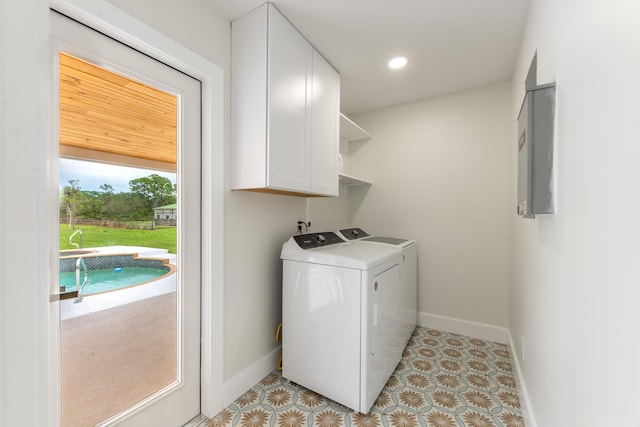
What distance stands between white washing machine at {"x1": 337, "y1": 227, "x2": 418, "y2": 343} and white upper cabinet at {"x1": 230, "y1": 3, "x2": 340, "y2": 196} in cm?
91

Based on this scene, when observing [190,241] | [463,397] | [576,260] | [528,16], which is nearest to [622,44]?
[576,260]

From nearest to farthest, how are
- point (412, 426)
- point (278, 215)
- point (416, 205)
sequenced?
1. point (412, 426)
2. point (278, 215)
3. point (416, 205)

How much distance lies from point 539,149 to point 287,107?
51.3 inches

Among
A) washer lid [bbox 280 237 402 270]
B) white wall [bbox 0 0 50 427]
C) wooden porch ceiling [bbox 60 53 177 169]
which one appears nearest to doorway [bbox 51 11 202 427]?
wooden porch ceiling [bbox 60 53 177 169]

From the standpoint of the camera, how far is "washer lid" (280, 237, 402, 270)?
166 centimetres

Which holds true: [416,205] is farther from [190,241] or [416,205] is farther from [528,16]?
[190,241]

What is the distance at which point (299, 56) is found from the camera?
5.98 ft

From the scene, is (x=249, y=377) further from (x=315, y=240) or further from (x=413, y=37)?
(x=413, y=37)

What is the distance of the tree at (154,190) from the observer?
4.56 feet

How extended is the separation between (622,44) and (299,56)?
161 centimetres

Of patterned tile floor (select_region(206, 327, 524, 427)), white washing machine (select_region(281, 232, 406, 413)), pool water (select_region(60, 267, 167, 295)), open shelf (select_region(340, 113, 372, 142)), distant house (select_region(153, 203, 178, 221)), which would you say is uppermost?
open shelf (select_region(340, 113, 372, 142))

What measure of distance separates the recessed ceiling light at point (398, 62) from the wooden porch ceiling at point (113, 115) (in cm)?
161

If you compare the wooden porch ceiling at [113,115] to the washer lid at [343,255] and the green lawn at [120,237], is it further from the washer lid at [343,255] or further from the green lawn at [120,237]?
the washer lid at [343,255]

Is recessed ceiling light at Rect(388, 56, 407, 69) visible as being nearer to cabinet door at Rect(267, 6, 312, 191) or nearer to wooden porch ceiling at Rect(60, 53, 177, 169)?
cabinet door at Rect(267, 6, 312, 191)
